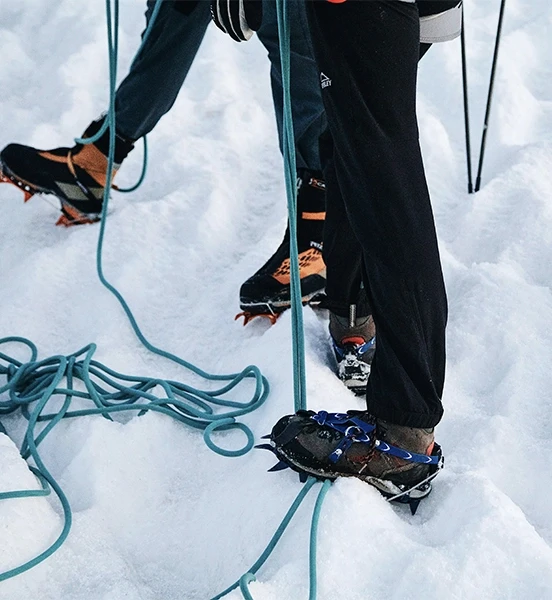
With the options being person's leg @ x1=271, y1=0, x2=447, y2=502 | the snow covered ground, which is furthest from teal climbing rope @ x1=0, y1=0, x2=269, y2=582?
person's leg @ x1=271, y1=0, x2=447, y2=502

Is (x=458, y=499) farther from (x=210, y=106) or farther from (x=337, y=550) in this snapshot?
(x=210, y=106)

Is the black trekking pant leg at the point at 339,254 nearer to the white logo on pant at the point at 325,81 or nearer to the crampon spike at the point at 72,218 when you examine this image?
the white logo on pant at the point at 325,81

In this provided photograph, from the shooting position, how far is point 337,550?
1225mm

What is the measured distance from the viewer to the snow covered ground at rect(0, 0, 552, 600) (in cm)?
126

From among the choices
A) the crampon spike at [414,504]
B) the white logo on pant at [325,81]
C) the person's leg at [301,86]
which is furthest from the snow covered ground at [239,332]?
the white logo on pant at [325,81]

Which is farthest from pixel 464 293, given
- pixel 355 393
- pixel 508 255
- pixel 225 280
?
pixel 225 280

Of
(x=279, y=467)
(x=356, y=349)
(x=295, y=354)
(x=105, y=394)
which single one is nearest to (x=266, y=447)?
(x=279, y=467)

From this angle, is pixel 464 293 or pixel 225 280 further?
Result: pixel 225 280

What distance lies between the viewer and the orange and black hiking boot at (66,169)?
233 cm

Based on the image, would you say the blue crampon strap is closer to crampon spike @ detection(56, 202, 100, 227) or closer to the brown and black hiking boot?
the brown and black hiking boot

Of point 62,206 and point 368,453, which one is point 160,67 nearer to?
point 62,206

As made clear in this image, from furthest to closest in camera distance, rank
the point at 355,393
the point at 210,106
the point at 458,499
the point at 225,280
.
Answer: the point at 210,106 < the point at 225,280 < the point at 355,393 < the point at 458,499

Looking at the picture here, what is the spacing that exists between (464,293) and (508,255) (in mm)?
189

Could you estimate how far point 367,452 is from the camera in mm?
1318
